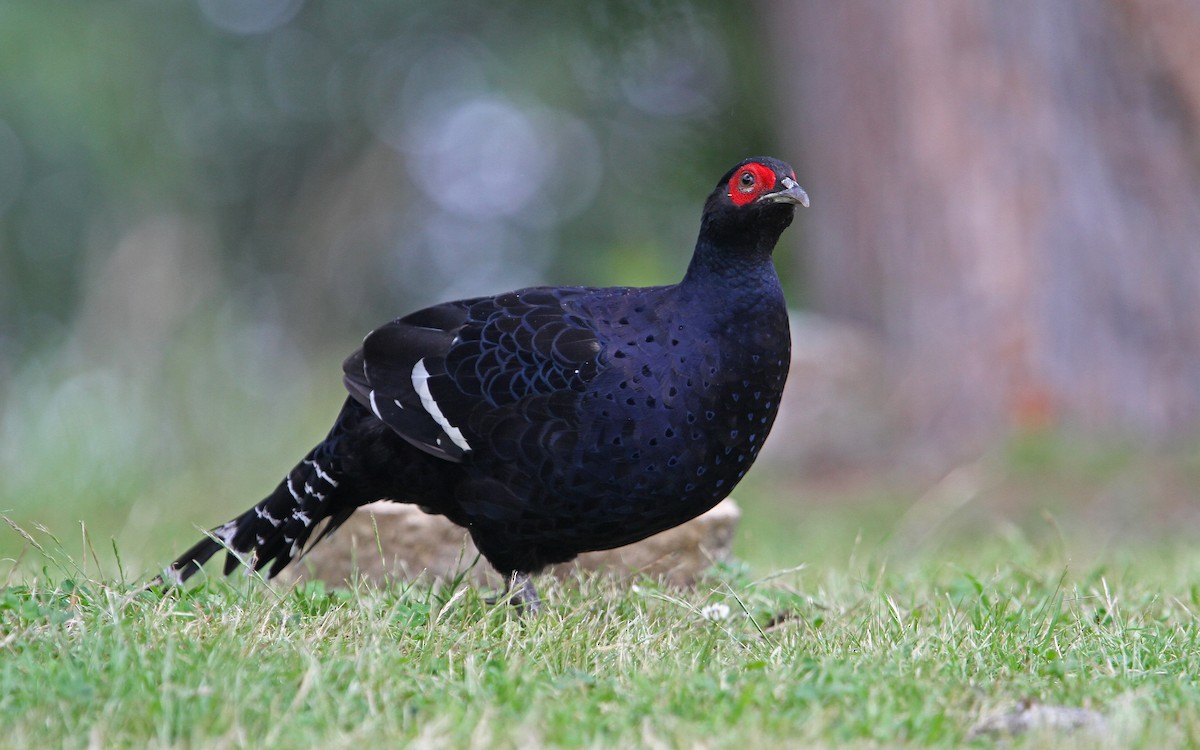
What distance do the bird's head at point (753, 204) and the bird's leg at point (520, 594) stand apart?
1.13 m

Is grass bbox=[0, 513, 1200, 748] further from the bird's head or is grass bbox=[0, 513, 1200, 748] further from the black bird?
the bird's head

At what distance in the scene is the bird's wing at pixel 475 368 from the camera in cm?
356

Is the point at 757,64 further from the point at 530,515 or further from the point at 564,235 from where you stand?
the point at 530,515

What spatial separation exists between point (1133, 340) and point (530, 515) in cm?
514

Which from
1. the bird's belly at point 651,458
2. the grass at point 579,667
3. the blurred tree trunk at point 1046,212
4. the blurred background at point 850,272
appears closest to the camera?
the grass at point 579,667

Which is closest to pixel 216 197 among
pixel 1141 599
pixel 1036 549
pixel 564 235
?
pixel 564 235

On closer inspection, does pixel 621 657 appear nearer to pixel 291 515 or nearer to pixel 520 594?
pixel 520 594

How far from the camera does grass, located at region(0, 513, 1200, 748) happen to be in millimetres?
2469

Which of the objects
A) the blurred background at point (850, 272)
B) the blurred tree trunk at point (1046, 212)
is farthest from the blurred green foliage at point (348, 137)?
the blurred tree trunk at point (1046, 212)

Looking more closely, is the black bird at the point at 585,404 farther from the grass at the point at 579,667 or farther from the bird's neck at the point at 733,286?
the grass at the point at 579,667

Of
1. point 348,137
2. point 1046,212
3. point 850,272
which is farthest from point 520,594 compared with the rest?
point 348,137

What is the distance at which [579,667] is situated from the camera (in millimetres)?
3025

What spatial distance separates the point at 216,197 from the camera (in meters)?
15.5

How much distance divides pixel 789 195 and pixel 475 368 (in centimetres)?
104
